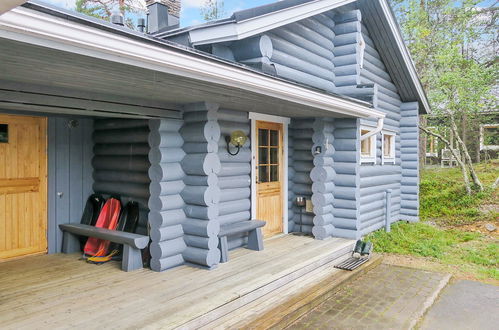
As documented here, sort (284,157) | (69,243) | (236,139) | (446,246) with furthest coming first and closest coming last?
(446,246)
(284,157)
(69,243)
(236,139)

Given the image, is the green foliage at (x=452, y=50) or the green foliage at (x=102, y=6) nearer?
the green foliage at (x=452, y=50)

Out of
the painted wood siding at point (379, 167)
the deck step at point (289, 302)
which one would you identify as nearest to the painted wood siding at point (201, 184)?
the deck step at point (289, 302)

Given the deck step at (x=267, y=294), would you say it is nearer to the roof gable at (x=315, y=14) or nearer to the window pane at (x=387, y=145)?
the roof gable at (x=315, y=14)

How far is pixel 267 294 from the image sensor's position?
4188 mm

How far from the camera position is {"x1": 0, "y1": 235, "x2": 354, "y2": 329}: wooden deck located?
10.6 ft

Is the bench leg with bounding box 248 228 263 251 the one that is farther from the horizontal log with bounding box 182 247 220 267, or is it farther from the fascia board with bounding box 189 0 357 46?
the fascia board with bounding box 189 0 357 46

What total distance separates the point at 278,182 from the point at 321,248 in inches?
55.1

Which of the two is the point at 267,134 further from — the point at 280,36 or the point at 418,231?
the point at 418,231

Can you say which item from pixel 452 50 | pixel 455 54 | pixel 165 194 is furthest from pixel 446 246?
pixel 455 54

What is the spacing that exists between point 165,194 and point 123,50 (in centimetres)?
239

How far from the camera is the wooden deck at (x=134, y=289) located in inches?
128

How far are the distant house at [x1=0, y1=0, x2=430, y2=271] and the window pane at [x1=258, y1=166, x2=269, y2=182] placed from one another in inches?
1.7

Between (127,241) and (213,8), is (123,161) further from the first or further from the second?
(213,8)

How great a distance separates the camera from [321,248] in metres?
5.75
